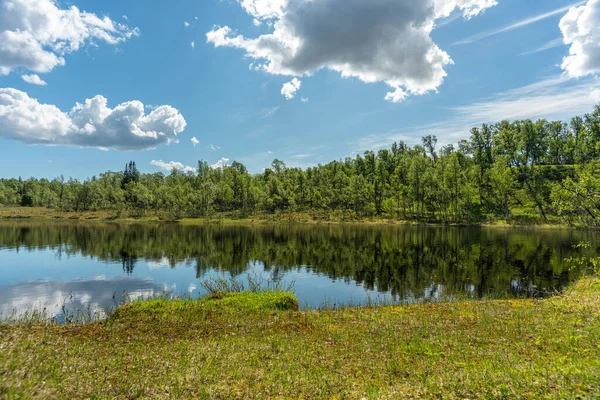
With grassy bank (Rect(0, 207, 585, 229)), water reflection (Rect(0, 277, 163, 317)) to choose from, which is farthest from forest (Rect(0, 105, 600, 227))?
water reflection (Rect(0, 277, 163, 317))

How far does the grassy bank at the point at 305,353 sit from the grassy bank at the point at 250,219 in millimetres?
111218

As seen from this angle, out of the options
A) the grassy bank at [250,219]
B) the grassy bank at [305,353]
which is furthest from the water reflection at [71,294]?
the grassy bank at [250,219]

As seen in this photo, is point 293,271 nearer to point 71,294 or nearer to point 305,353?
point 71,294

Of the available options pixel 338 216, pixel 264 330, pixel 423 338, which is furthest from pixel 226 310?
pixel 338 216

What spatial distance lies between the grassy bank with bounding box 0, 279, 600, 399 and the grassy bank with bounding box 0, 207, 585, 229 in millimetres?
111218

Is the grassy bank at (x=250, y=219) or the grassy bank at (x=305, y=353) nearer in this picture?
the grassy bank at (x=305, y=353)

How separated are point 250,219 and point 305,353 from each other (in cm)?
13400

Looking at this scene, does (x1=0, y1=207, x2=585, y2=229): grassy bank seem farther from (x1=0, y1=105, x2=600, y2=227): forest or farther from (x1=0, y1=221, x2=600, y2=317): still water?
(x1=0, y1=221, x2=600, y2=317): still water

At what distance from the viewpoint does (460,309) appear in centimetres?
2072

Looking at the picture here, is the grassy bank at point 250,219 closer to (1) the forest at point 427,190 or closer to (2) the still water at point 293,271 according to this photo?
(1) the forest at point 427,190

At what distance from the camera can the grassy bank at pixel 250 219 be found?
115688 mm

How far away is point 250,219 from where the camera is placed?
145 meters

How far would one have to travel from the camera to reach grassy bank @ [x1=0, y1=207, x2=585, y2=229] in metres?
116

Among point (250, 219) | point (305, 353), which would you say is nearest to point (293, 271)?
point (305, 353)
